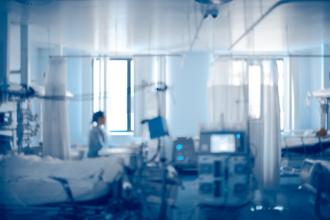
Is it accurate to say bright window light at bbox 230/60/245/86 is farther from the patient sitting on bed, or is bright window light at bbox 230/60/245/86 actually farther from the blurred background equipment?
the patient sitting on bed

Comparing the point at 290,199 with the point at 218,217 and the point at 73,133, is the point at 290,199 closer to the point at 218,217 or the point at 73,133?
the point at 218,217

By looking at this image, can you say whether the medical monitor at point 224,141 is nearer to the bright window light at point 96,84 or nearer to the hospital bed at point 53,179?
the hospital bed at point 53,179

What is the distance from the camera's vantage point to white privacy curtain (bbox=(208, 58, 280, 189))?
5.21 meters

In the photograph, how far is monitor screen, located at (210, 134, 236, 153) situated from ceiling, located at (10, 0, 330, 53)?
5.70 ft

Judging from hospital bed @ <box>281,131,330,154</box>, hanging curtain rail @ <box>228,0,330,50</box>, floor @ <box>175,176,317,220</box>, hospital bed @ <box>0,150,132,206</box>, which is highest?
hanging curtain rail @ <box>228,0,330,50</box>

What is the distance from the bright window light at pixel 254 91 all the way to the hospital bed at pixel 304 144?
1.18 metres

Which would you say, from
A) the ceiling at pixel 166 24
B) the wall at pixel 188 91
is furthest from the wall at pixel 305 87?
the wall at pixel 188 91

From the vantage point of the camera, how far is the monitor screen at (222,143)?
15.9ft

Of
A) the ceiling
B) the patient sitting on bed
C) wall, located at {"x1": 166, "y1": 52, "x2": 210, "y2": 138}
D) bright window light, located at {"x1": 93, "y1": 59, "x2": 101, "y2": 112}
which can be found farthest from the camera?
wall, located at {"x1": 166, "y1": 52, "x2": 210, "y2": 138}

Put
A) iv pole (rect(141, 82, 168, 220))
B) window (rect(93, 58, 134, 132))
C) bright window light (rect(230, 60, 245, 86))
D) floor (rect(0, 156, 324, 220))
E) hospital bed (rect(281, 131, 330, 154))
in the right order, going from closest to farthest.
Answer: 1. floor (rect(0, 156, 324, 220))
2. iv pole (rect(141, 82, 168, 220))
3. bright window light (rect(230, 60, 245, 86))
4. window (rect(93, 58, 134, 132))
5. hospital bed (rect(281, 131, 330, 154))

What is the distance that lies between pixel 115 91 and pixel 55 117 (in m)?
1.26

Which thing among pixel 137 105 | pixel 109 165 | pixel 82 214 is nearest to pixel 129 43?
pixel 137 105

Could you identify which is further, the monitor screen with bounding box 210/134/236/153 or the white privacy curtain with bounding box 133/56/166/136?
the white privacy curtain with bounding box 133/56/166/136

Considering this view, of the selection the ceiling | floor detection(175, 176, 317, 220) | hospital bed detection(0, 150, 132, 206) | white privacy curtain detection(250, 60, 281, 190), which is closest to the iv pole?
floor detection(175, 176, 317, 220)
